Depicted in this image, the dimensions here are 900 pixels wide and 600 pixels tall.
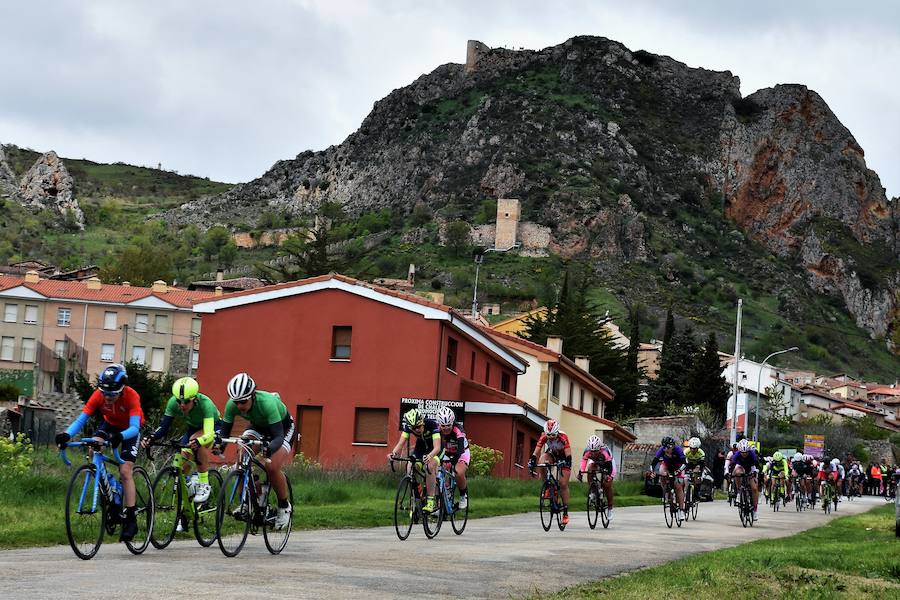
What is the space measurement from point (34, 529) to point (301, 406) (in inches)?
1097

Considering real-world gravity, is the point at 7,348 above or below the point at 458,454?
→ above

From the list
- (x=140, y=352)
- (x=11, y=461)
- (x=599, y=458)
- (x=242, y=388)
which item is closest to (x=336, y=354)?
(x=599, y=458)

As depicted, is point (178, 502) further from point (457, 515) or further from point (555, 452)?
point (555, 452)

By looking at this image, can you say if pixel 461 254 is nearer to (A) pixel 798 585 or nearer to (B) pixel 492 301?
(B) pixel 492 301

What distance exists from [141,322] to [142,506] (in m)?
85.5

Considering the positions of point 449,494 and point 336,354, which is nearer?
point 449,494

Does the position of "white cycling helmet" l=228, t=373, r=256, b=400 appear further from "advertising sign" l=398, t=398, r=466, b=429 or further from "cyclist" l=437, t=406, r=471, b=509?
"advertising sign" l=398, t=398, r=466, b=429

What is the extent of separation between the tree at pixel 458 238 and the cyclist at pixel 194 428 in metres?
162

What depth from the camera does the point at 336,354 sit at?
44156mm

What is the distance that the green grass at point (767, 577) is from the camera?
1174 centimetres

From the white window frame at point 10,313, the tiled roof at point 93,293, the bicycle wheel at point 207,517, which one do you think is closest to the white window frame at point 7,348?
the white window frame at point 10,313

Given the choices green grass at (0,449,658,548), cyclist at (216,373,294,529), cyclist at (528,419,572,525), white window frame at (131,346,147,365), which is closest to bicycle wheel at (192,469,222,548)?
cyclist at (216,373,294,529)

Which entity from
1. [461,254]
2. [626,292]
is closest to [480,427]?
[626,292]

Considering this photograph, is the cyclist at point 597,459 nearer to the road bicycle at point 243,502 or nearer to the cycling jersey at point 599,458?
Result: the cycling jersey at point 599,458
